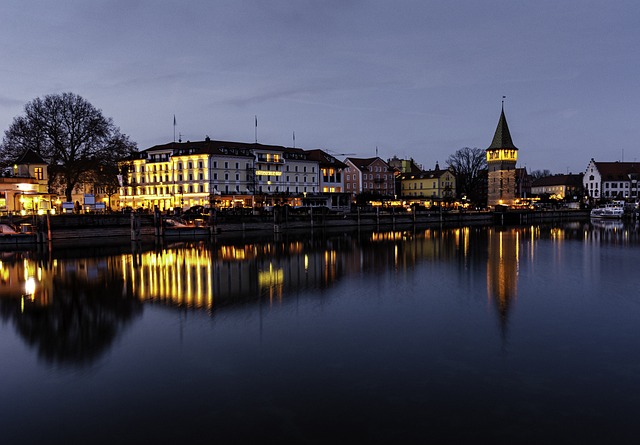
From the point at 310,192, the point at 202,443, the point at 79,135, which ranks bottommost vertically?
the point at 202,443

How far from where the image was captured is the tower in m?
107

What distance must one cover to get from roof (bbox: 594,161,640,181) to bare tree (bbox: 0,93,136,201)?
118841mm

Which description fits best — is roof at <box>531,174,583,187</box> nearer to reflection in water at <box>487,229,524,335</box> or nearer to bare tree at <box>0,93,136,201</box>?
reflection in water at <box>487,229,524,335</box>

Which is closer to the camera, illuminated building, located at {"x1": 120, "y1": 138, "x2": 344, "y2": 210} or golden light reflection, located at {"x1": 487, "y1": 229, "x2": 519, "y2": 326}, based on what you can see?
golden light reflection, located at {"x1": 487, "y1": 229, "x2": 519, "y2": 326}

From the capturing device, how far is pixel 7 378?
478 inches

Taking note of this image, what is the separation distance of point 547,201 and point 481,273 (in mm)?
111088

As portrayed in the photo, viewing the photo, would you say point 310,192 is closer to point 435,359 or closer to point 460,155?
point 460,155

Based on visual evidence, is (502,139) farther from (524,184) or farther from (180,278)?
(180,278)

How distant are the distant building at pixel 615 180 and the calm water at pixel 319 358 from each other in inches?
4559

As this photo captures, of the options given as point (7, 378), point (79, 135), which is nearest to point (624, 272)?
point (7, 378)

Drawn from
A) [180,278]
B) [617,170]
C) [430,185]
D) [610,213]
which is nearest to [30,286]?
[180,278]

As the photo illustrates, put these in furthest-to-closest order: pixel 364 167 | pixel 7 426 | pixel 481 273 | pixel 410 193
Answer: pixel 410 193, pixel 364 167, pixel 481 273, pixel 7 426


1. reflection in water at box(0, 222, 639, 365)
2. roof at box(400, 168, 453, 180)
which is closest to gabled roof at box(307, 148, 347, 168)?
roof at box(400, 168, 453, 180)

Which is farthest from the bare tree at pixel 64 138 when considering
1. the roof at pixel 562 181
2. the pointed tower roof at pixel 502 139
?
the roof at pixel 562 181
